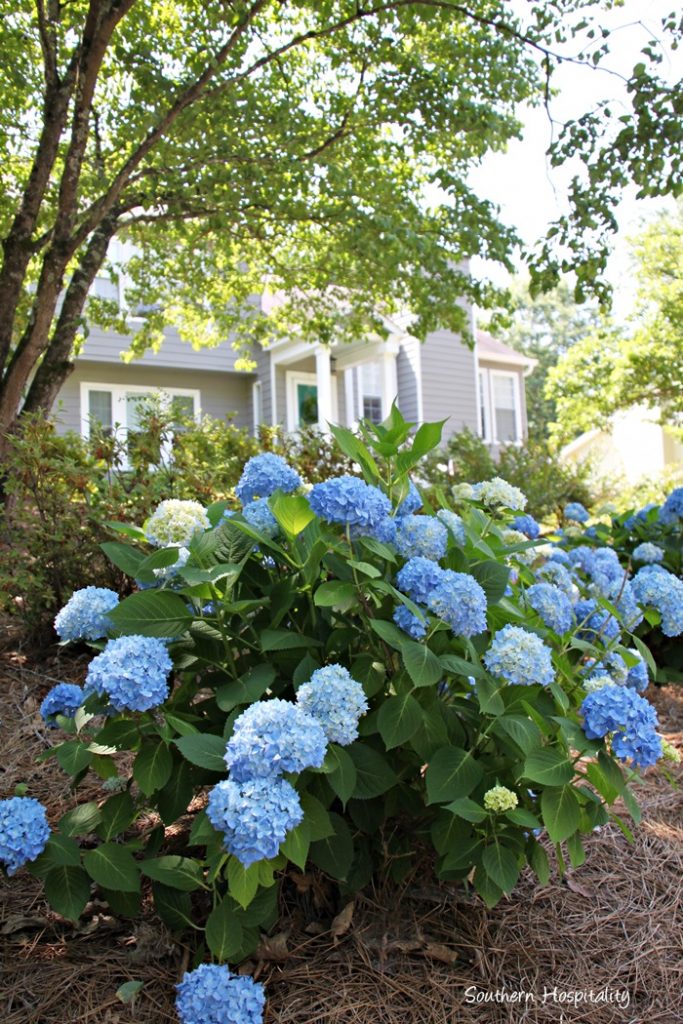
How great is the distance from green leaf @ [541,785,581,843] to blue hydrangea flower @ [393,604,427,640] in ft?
1.41

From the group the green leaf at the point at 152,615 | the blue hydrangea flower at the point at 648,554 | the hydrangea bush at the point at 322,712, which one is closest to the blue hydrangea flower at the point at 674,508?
the blue hydrangea flower at the point at 648,554

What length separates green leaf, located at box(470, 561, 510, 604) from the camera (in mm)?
1750

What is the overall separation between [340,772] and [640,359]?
491 inches

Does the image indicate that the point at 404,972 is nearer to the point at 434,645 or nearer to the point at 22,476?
the point at 434,645

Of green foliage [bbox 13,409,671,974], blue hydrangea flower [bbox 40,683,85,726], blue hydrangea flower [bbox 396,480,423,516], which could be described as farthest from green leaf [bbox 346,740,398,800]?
blue hydrangea flower [bbox 40,683,85,726]

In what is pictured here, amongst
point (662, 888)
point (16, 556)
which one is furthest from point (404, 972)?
point (16, 556)

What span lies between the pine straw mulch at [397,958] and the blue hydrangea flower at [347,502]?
88 cm

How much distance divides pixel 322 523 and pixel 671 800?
6.36 ft

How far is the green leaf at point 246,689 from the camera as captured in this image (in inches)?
60.3

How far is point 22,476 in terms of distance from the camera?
3.36 m

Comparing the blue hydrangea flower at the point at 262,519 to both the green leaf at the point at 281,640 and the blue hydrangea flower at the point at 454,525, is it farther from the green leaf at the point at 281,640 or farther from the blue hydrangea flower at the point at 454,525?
the blue hydrangea flower at the point at 454,525

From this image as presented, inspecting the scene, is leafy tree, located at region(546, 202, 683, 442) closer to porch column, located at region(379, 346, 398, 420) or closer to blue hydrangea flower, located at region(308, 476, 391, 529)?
porch column, located at region(379, 346, 398, 420)

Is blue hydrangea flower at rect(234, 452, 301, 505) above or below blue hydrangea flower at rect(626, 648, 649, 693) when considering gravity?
above

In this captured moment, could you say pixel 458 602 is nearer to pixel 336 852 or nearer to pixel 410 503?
pixel 410 503
